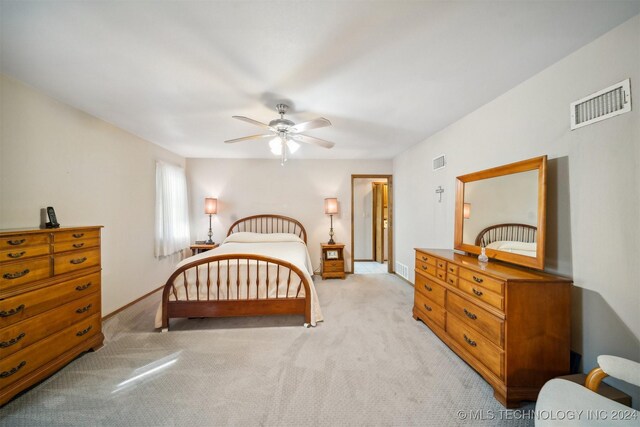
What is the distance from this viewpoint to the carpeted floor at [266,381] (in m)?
1.49

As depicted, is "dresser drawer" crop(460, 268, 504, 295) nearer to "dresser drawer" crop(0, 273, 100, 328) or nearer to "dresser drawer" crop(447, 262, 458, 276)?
"dresser drawer" crop(447, 262, 458, 276)

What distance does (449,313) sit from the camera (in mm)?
2139

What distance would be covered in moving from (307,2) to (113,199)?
3346 mm

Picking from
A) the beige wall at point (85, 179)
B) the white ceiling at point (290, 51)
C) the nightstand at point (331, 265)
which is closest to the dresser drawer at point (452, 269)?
the white ceiling at point (290, 51)

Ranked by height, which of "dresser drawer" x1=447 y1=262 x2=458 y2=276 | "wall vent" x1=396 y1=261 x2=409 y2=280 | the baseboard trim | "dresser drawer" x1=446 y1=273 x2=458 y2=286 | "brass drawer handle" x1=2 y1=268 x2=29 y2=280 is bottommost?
the baseboard trim

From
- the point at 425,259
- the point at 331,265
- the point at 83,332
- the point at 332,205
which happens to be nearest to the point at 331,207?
the point at 332,205

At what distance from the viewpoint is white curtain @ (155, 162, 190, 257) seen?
3.82 meters

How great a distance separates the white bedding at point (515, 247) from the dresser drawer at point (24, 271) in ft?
12.5

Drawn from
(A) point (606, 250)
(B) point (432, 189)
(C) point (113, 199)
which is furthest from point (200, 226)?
(A) point (606, 250)

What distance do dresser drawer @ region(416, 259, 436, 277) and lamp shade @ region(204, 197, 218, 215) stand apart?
3799mm

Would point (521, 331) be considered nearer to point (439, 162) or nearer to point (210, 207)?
point (439, 162)

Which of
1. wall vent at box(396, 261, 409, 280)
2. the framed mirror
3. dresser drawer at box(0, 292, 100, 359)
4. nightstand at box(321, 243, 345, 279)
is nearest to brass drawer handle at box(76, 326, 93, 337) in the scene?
dresser drawer at box(0, 292, 100, 359)

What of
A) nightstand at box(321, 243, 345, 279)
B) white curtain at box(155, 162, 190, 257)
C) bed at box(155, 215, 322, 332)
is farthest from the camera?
nightstand at box(321, 243, 345, 279)

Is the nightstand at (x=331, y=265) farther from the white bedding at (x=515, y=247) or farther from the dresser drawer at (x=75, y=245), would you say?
the dresser drawer at (x=75, y=245)
